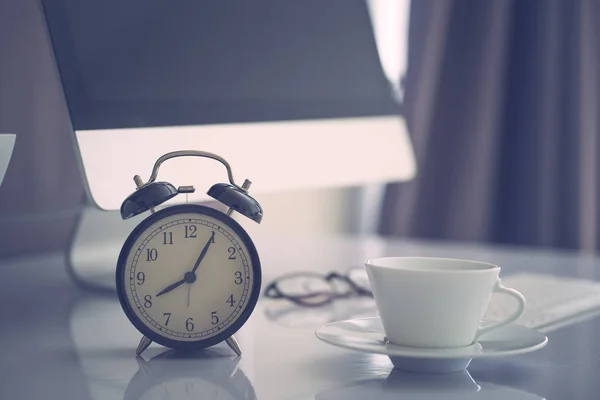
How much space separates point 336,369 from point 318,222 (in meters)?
2.01

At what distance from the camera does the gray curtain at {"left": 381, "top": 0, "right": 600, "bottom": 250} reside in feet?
7.50

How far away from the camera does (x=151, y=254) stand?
2.27 feet

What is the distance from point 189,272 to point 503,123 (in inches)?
77.1

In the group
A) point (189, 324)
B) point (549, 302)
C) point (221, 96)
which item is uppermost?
point (221, 96)

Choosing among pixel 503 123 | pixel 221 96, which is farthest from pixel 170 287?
pixel 503 123

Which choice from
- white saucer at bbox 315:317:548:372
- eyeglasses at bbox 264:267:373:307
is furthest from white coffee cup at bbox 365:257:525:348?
eyeglasses at bbox 264:267:373:307

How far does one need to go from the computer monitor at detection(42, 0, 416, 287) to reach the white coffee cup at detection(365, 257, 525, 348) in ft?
1.07

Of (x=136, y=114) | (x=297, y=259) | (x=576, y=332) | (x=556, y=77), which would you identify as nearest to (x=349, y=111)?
(x=297, y=259)

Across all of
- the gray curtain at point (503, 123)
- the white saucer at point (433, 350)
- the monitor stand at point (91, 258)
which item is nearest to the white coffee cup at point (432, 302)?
the white saucer at point (433, 350)

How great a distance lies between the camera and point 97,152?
2.72ft

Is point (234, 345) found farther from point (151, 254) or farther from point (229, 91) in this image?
point (229, 91)

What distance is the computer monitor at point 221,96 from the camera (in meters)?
0.87

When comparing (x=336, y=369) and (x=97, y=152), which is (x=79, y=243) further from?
(x=336, y=369)

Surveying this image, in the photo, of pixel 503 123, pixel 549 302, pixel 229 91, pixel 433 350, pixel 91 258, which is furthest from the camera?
pixel 503 123
